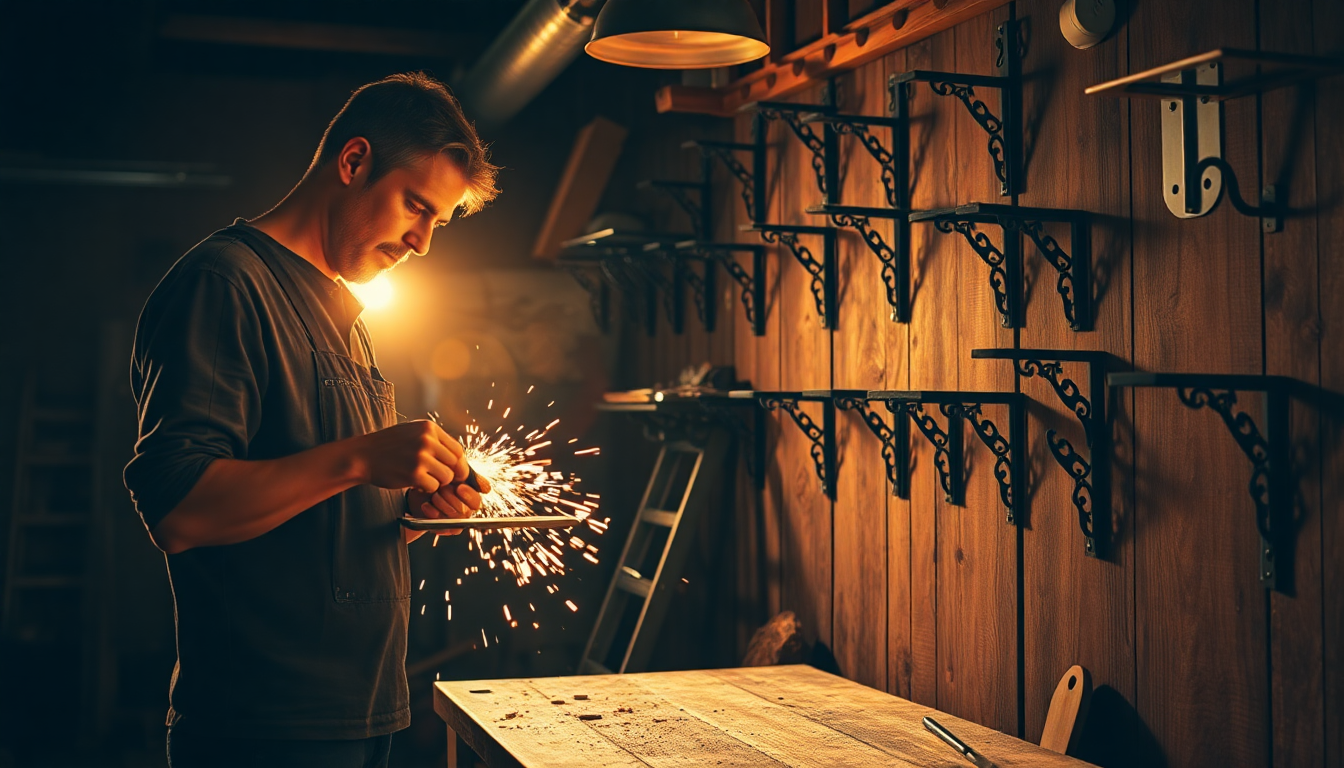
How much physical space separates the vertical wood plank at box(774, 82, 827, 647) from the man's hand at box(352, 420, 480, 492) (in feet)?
6.82

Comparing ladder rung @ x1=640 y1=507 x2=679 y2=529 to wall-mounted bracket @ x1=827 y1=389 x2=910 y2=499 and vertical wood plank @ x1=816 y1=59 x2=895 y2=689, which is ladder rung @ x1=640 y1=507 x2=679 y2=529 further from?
wall-mounted bracket @ x1=827 y1=389 x2=910 y2=499

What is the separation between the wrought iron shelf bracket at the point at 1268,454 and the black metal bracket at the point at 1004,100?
84cm

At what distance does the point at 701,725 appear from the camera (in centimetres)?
263

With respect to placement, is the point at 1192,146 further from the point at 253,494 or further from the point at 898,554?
the point at 253,494

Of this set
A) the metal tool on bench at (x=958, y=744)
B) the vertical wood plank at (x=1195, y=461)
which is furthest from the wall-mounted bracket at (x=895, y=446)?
the vertical wood plank at (x=1195, y=461)

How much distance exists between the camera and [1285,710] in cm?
212

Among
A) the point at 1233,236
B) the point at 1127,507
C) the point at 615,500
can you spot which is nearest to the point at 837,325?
the point at 1127,507

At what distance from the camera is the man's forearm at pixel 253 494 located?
5.21ft

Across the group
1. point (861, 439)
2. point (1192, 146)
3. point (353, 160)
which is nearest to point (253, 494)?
point (353, 160)

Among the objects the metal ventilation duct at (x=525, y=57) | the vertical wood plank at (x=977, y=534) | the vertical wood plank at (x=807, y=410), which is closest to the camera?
the vertical wood plank at (x=977, y=534)

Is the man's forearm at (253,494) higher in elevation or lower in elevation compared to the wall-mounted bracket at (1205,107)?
lower

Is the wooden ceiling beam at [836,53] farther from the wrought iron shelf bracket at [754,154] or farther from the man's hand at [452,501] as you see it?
the man's hand at [452,501]

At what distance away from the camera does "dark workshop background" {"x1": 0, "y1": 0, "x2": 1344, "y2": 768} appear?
2.16 meters

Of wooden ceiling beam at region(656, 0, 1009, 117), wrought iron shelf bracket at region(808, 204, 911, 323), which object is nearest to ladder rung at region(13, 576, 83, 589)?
wooden ceiling beam at region(656, 0, 1009, 117)
